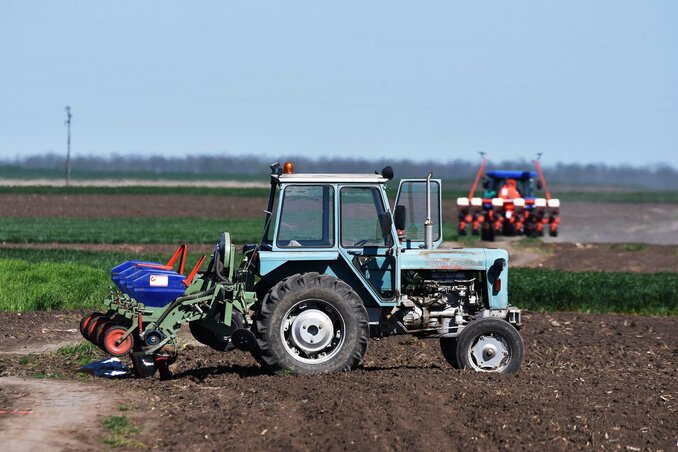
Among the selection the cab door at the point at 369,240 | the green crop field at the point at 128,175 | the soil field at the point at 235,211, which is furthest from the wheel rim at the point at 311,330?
the green crop field at the point at 128,175

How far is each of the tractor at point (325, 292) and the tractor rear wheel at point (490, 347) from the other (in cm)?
1

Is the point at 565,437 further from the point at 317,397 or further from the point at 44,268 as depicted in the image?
the point at 44,268

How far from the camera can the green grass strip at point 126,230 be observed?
37.3 meters

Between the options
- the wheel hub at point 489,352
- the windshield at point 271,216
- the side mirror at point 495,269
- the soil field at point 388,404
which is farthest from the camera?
the side mirror at point 495,269

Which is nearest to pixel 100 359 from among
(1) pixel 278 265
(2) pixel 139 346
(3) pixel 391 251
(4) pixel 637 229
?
(2) pixel 139 346

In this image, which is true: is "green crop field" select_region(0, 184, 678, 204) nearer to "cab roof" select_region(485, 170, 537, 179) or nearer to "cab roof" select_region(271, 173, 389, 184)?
"cab roof" select_region(485, 170, 537, 179)

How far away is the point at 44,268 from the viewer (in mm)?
22266

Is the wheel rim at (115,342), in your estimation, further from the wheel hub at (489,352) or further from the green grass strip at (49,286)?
the green grass strip at (49,286)

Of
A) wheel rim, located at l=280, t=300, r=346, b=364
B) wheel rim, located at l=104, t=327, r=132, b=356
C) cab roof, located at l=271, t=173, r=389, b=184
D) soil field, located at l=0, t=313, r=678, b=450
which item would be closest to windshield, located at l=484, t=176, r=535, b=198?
soil field, located at l=0, t=313, r=678, b=450

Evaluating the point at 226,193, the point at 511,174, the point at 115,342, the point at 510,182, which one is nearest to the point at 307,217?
the point at 115,342

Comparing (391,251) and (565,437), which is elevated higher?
(391,251)

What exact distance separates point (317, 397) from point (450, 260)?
295 centimetres

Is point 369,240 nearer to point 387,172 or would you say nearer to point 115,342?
point 387,172

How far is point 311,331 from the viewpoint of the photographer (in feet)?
41.4
